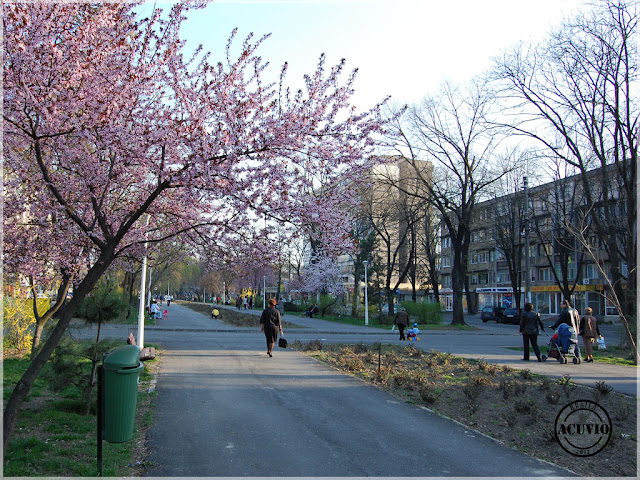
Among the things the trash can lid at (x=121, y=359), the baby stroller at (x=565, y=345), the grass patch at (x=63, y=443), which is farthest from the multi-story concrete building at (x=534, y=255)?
the grass patch at (x=63, y=443)

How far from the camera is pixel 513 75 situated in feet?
71.2

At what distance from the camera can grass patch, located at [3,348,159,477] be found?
17.0 ft

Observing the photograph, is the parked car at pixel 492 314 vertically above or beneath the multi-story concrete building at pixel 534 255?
beneath

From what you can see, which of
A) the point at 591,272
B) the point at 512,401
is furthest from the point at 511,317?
the point at 512,401

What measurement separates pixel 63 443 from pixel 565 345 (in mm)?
13290

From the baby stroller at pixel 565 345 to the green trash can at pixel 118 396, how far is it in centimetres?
1269

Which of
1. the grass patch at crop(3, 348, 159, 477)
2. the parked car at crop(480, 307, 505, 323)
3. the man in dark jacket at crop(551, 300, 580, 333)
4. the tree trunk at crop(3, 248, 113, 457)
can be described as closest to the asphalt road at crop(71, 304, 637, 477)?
the grass patch at crop(3, 348, 159, 477)

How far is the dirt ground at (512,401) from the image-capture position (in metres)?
6.28

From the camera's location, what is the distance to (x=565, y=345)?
14.9m

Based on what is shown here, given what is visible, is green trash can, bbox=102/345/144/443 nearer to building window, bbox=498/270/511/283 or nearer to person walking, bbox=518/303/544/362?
person walking, bbox=518/303/544/362

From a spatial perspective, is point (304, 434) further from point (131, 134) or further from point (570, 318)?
point (570, 318)

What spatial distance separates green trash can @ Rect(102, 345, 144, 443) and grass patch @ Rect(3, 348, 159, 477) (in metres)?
0.25

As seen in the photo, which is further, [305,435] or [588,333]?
[588,333]

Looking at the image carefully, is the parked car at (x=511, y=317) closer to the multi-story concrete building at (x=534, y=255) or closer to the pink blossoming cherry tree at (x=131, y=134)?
the multi-story concrete building at (x=534, y=255)
